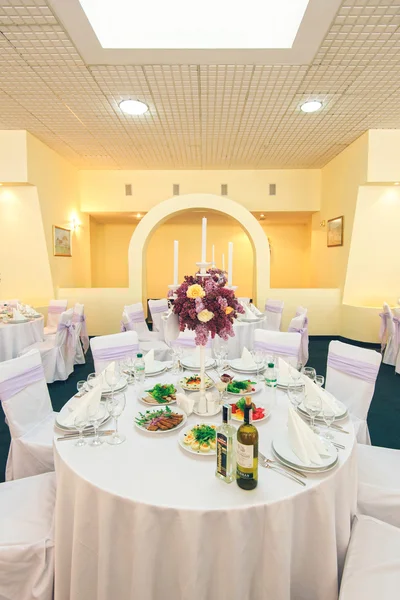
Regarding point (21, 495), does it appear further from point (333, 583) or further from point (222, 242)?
point (222, 242)

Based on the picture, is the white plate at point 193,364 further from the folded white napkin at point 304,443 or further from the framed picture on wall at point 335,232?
the framed picture on wall at point 335,232

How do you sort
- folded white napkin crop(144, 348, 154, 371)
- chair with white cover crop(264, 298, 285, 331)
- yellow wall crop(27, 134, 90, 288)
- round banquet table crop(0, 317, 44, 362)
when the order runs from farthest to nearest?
yellow wall crop(27, 134, 90, 288) → chair with white cover crop(264, 298, 285, 331) → round banquet table crop(0, 317, 44, 362) → folded white napkin crop(144, 348, 154, 371)

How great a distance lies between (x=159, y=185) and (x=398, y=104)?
4.68 metres

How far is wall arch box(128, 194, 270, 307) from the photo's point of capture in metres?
6.70

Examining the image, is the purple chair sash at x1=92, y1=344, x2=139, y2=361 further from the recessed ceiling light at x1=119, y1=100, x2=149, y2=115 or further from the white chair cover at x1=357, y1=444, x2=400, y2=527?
the recessed ceiling light at x1=119, y1=100, x2=149, y2=115

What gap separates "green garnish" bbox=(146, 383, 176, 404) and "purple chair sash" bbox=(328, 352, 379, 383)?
1.27 metres

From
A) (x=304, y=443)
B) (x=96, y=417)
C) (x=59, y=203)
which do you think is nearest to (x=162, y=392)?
(x=96, y=417)

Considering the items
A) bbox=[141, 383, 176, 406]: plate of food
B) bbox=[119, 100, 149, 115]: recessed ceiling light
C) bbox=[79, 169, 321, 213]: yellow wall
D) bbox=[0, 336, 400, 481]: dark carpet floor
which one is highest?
bbox=[119, 100, 149, 115]: recessed ceiling light

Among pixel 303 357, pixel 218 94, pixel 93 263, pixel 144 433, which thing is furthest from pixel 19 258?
pixel 144 433

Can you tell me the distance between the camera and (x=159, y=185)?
744cm

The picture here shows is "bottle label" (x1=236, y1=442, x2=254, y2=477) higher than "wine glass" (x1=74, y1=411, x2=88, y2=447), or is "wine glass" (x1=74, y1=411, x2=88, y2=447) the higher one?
"bottle label" (x1=236, y1=442, x2=254, y2=477)

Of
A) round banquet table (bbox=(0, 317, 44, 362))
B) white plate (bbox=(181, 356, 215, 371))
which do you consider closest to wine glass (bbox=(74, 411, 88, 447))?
white plate (bbox=(181, 356, 215, 371))

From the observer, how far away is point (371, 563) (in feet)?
3.91

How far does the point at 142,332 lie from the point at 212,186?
13.5 feet
